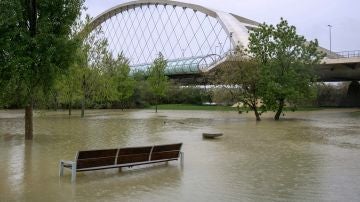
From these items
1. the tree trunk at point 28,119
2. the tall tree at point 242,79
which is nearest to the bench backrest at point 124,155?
the tree trunk at point 28,119

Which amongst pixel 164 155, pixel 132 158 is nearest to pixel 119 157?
pixel 132 158

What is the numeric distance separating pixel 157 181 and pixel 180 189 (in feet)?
3.45

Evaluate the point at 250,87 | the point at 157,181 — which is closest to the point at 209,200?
the point at 157,181

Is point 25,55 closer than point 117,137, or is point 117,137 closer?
point 25,55

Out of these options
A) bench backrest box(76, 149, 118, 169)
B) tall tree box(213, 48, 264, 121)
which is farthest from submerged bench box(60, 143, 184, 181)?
tall tree box(213, 48, 264, 121)

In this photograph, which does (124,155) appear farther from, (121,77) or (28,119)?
(121,77)

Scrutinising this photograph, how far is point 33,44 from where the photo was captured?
18422 mm

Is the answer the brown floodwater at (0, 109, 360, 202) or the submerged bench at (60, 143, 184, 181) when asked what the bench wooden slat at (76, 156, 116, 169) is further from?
the brown floodwater at (0, 109, 360, 202)

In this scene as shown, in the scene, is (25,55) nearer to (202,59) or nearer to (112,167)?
(112,167)

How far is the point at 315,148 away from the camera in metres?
17.4

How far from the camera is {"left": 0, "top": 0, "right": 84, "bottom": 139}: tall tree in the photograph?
17.9 m

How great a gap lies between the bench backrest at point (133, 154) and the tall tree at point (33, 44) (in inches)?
316

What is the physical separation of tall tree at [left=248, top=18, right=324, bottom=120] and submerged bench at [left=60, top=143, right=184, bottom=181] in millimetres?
25548

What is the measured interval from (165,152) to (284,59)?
90.3 ft
